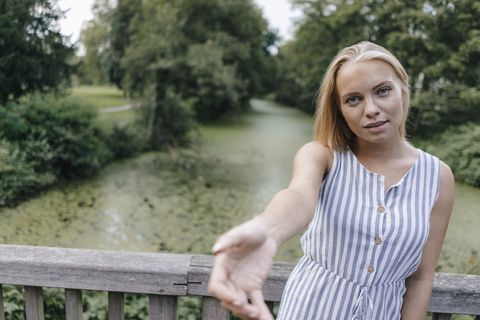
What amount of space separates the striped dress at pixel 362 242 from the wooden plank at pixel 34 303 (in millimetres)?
832

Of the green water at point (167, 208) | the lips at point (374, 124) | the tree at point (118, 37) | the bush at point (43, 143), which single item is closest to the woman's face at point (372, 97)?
the lips at point (374, 124)

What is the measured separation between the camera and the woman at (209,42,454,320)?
92 cm

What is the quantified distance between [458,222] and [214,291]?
5.81 m

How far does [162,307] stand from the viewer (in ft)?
3.66

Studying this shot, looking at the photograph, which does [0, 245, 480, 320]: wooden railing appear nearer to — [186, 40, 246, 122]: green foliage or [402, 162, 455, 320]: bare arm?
[402, 162, 455, 320]: bare arm

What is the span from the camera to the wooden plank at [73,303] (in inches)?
44.3

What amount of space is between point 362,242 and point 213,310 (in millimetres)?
531

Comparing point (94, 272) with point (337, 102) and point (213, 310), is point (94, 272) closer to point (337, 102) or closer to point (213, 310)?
point (213, 310)

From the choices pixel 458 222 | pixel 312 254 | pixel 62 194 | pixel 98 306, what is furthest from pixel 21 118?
pixel 458 222

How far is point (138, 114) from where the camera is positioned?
9.75 meters

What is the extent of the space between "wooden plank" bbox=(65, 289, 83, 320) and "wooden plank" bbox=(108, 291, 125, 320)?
0.11 m

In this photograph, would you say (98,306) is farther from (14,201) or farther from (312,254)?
(14,201)

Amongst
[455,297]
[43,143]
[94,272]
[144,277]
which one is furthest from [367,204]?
[43,143]

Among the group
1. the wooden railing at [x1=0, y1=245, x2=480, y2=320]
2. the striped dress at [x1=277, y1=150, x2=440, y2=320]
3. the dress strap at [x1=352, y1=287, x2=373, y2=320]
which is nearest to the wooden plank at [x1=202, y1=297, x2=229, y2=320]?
the wooden railing at [x1=0, y1=245, x2=480, y2=320]
